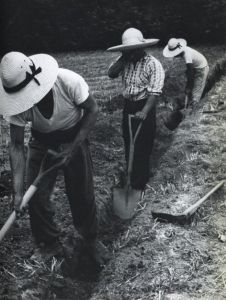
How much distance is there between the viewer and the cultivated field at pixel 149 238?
375 centimetres

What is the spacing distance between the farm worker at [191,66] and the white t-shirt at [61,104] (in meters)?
4.50

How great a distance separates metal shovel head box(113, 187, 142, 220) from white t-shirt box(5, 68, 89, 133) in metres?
1.92

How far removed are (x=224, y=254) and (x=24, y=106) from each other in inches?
79.3

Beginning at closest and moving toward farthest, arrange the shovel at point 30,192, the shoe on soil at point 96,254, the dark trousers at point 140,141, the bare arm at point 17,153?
the shovel at point 30,192 → the bare arm at point 17,153 → the shoe on soil at point 96,254 → the dark trousers at point 140,141

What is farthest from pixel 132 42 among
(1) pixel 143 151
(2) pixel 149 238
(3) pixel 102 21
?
(3) pixel 102 21

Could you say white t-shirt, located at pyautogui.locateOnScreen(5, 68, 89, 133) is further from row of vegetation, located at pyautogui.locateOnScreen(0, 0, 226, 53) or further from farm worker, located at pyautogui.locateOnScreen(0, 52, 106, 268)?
row of vegetation, located at pyautogui.locateOnScreen(0, 0, 226, 53)

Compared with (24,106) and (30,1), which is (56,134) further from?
(30,1)

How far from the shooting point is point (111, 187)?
5.73 metres

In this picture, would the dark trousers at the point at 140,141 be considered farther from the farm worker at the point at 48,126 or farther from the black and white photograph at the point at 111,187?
the farm worker at the point at 48,126

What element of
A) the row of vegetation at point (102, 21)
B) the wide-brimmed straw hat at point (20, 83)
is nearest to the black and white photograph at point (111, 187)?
the wide-brimmed straw hat at point (20, 83)

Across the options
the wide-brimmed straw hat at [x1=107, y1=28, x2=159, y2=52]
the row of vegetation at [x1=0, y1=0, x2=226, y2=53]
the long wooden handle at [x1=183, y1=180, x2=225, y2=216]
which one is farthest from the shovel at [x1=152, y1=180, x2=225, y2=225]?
the row of vegetation at [x1=0, y1=0, x2=226, y2=53]

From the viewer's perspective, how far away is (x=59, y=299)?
3.96 metres

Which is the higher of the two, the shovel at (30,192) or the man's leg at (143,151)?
the shovel at (30,192)

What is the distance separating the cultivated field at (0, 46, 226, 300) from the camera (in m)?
3.75
